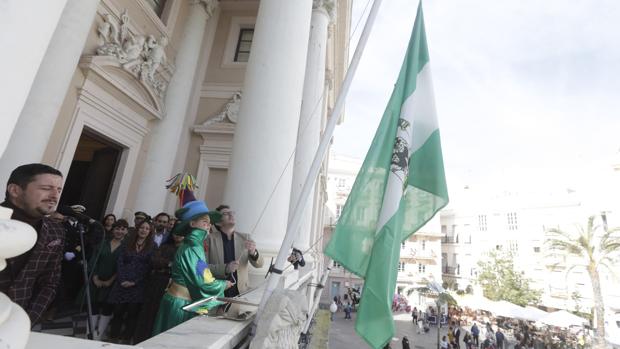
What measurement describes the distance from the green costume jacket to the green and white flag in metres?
0.96

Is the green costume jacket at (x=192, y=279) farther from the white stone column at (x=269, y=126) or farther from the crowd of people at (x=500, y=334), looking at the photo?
the crowd of people at (x=500, y=334)

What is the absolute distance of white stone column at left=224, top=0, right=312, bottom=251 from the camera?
4.35 meters

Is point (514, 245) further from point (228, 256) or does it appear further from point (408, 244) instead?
point (228, 256)

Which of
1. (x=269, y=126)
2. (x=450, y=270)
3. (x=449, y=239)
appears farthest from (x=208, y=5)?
(x=450, y=270)

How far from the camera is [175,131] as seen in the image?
805 centimetres

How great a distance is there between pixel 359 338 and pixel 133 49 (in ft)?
76.3

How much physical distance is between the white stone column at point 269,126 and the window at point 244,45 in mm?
4723

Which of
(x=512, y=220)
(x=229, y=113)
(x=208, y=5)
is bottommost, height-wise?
(x=229, y=113)

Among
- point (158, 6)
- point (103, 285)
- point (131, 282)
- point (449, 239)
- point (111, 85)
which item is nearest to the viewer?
point (131, 282)

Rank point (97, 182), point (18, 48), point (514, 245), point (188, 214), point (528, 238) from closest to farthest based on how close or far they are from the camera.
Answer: point (18, 48) → point (188, 214) → point (97, 182) → point (528, 238) → point (514, 245)

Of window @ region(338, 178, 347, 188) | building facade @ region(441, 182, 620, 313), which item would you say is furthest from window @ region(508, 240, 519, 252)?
window @ region(338, 178, 347, 188)

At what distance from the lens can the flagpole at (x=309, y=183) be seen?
2182 millimetres

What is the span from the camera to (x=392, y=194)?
2723 mm

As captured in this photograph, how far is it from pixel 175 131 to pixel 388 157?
6642 mm
